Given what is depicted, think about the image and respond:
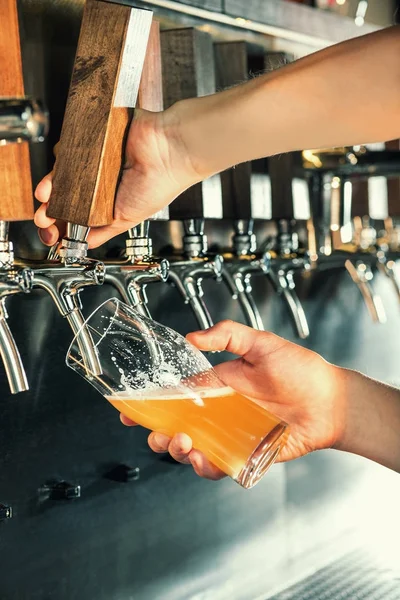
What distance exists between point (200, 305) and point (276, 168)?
1.87ft

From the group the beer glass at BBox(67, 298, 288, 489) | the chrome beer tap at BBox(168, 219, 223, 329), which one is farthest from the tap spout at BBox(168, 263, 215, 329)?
the beer glass at BBox(67, 298, 288, 489)

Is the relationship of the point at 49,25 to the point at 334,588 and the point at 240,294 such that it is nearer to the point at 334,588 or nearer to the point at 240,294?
the point at 240,294

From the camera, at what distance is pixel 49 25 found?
4.34ft

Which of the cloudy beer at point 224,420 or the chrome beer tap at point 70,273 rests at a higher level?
the chrome beer tap at point 70,273

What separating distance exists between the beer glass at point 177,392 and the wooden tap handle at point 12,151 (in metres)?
0.27

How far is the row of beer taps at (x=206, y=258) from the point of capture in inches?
40.8

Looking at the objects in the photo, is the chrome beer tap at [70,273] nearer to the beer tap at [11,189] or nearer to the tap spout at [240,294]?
the beer tap at [11,189]

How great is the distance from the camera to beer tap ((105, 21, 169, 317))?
4.11 ft

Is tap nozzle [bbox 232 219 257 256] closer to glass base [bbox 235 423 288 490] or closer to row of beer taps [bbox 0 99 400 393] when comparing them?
row of beer taps [bbox 0 99 400 393]

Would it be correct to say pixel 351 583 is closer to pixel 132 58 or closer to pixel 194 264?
pixel 194 264

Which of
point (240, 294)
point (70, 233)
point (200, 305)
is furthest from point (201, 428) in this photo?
point (240, 294)

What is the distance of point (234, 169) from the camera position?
1.69 metres

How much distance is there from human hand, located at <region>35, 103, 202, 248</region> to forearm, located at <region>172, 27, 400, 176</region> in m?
0.02

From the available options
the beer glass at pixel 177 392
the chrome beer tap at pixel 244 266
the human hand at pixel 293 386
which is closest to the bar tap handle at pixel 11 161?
the beer glass at pixel 177 392
